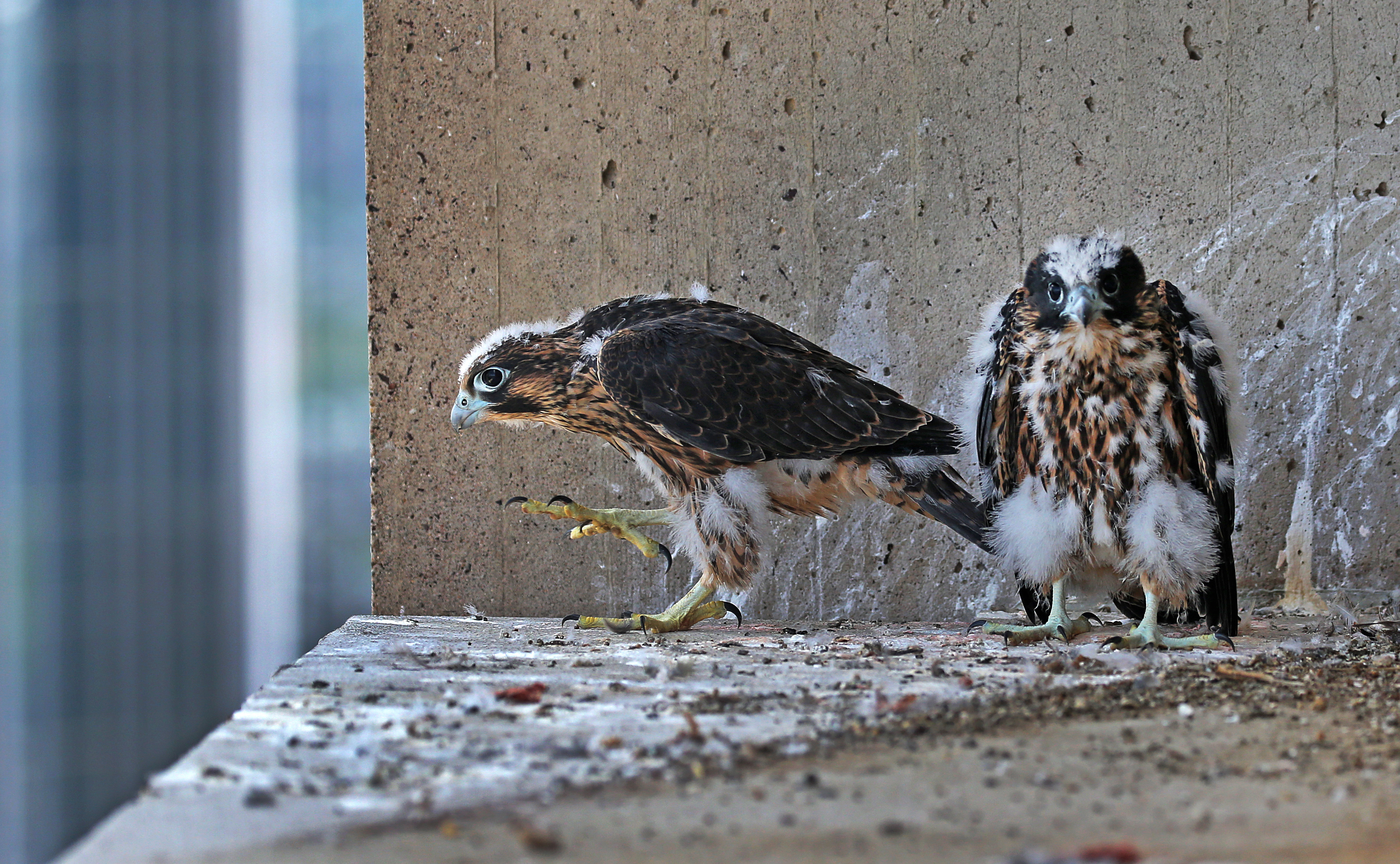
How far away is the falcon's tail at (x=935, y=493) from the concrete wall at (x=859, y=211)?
1.77 ft

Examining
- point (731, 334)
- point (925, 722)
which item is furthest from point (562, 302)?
point (925, 722)

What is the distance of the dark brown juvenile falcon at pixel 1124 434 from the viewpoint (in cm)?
246

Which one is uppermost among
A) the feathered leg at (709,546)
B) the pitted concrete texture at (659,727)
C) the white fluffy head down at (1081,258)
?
the white fluffy head down at (1081,258)

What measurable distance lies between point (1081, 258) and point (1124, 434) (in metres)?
0.43

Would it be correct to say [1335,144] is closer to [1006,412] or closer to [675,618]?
[1006,412]

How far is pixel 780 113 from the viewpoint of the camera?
133 inches

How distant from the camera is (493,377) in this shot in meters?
2.97

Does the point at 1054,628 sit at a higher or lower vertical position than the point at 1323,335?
lower

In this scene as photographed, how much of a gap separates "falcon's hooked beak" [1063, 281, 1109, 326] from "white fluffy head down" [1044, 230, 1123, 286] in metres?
0.03

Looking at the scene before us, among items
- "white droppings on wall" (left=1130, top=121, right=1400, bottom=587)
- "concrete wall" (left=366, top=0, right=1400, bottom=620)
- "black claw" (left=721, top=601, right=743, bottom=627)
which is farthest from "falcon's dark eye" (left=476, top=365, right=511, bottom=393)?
"white droppings on wall" (left=1130, top=121, right=1400, bottom=587)

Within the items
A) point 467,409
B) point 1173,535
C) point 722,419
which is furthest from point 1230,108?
point 467,409

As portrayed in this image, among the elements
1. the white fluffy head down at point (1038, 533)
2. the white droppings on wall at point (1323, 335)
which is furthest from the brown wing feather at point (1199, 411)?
the white droppings on wall at point (1323, 335)

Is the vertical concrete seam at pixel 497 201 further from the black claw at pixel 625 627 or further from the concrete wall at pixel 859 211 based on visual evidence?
the black claw at pixel 625 627

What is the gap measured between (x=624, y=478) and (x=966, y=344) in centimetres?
116
